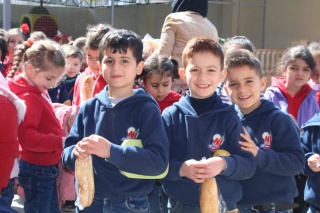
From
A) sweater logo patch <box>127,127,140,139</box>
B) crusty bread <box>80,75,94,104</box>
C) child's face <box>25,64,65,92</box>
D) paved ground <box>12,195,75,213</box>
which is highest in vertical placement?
child's face <box>25,64,65,92</box>

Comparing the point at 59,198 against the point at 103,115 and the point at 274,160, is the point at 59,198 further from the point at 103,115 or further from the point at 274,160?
the point at 274,160

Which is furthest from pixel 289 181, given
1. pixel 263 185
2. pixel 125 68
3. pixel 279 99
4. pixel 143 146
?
pixel 279 99

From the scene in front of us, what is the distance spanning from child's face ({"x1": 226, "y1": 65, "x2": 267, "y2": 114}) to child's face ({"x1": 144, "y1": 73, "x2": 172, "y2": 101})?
989 millimetres

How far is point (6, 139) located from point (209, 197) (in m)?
1.08

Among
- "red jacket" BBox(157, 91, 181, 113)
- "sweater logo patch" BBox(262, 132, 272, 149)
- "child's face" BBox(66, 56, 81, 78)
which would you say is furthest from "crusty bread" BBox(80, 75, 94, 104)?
"child's face" BBox(66, 56, 81, 78)

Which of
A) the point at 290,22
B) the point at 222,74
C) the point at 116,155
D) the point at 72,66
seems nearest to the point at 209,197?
the point at 116,155

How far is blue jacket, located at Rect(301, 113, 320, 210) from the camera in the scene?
303 centimetres

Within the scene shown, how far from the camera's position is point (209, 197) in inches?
87.7

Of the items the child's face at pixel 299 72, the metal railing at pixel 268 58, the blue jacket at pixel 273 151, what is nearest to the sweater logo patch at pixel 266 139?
the blue jacket at pixel 273 151

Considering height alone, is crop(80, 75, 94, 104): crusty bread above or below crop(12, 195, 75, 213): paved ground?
above

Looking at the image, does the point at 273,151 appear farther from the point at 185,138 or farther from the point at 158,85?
the point at 158,85

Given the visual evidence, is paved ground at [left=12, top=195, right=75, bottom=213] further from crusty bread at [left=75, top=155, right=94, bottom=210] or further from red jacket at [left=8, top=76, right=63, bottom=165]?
A: crusty bread at [left=75, top=155, right=94, bottom=210]

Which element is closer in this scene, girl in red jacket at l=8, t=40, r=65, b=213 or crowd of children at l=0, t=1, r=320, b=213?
crowd of children at l=0, t=1, r=320, b=213

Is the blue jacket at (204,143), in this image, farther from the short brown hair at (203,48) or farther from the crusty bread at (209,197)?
the short brown hair at (203,48)
